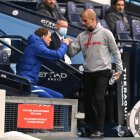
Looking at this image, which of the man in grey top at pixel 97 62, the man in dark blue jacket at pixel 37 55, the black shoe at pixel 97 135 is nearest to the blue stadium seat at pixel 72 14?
the man in dark blue jacket at pixel 37 55

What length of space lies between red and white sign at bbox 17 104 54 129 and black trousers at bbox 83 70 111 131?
1.92 ft

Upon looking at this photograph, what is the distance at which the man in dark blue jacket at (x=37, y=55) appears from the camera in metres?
9.51

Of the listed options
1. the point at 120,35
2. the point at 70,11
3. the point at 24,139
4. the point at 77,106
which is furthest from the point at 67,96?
the point at 70,11

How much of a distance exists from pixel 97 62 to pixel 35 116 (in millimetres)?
1104

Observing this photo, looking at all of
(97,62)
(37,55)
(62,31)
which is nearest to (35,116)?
(37,55)

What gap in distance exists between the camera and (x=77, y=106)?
973cm

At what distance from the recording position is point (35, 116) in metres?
9.23

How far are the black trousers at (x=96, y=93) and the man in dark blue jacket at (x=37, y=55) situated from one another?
0.49 m

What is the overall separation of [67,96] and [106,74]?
4.09 feet

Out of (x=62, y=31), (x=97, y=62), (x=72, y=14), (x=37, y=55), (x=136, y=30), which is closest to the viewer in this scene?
(x=97, y=62)

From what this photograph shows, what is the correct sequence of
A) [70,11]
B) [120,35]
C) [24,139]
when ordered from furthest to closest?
1. [70,11]
2. [120,35]
3. [24,139]

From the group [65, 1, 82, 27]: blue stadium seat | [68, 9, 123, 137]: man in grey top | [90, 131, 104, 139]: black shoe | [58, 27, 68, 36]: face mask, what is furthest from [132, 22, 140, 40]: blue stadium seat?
[90, 131, 104, 139]: black shoe

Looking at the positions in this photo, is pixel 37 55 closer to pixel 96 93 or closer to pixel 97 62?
pixel 97 62

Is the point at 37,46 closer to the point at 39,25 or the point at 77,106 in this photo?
the point at 77,106
